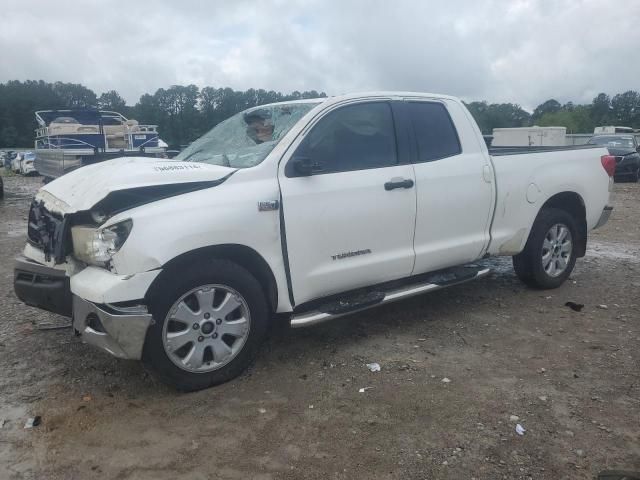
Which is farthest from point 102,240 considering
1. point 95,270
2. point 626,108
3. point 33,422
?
point 626,108

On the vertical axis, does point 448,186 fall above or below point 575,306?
above

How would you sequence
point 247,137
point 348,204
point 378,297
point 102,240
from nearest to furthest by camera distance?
1. point 102,240
2. point 348,204
3. point 378,297
4. point 247,137

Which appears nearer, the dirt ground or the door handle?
the dirt ground

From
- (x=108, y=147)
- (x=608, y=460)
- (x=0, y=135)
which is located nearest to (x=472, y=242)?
(x=608, y=460)

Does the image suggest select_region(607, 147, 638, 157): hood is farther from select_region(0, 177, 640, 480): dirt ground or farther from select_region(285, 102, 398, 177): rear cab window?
select_region(285, 102, 398, 177): rear cab window

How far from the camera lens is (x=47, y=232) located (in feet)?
12.4

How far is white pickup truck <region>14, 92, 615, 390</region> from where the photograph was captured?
3.27 metres

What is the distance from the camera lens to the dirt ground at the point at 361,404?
110 inches

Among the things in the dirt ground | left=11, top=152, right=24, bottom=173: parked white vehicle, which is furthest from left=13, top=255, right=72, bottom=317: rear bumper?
left=11, top=152, right=24, bottom=173: parked white vehicle

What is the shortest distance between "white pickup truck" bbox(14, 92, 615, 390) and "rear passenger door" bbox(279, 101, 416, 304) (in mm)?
11

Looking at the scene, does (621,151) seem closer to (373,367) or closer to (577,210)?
(577,210)

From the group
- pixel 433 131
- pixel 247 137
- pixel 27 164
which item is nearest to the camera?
pixel 247 137

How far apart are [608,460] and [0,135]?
86.5 m

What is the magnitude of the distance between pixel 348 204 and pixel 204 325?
4.32 ft
